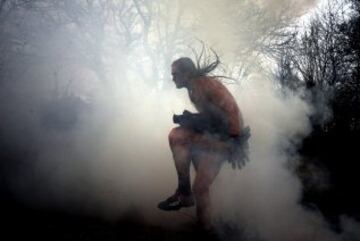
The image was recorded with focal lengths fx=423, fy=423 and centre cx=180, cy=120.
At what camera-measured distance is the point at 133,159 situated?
6785 mm

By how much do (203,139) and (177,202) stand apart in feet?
2.62

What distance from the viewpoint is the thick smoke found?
19.3 feet

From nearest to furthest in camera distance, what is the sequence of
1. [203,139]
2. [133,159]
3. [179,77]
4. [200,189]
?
1. [200,189]
2. [203,139]
3. [179,77]
4. [133,159]

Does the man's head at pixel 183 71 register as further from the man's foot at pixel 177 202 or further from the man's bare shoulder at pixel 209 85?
the man's foot at pixel 177 202

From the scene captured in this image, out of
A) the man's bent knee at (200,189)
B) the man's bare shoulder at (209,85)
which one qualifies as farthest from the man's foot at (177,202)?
the man's bare shoulder at (209,85)

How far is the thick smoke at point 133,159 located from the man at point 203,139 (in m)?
0.87

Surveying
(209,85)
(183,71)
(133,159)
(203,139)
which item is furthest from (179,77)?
(133,159)

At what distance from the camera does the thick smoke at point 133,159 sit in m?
5.89

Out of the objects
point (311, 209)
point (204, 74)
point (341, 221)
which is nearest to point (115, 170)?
point (204, 74)

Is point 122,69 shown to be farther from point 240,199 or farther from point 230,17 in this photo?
point 240,199

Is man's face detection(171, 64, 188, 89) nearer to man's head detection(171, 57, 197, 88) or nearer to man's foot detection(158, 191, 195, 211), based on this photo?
man's head detection(171, 57, 197, 88)

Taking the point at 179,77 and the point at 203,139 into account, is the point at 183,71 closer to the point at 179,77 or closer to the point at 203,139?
the point at 179,77

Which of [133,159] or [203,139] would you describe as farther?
[133,159]

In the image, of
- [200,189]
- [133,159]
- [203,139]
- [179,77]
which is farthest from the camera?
[133,159]
